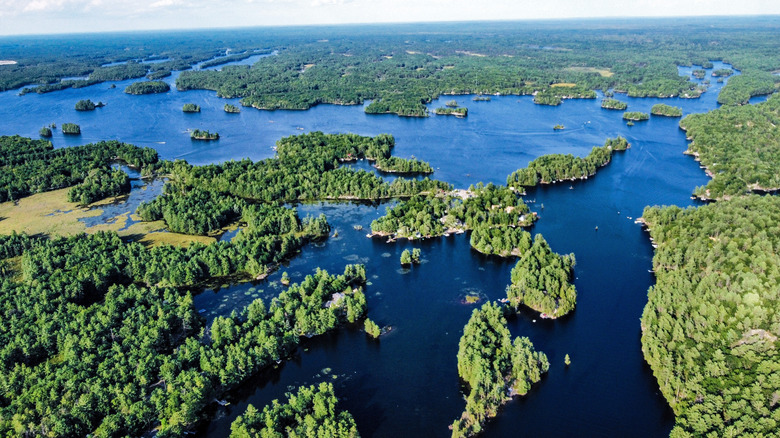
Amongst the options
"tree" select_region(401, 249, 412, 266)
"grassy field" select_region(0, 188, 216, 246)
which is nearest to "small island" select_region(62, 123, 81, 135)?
"grassy field" select_region(0, 188, 216, 246)

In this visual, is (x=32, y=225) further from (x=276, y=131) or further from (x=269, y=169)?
(x=276, y=131)

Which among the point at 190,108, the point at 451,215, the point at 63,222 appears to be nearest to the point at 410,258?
the point at 451,215

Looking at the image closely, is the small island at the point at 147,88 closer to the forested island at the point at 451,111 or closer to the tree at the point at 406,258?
the forested island at the point at 451,111

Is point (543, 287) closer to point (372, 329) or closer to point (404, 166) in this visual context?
point (372, 329)

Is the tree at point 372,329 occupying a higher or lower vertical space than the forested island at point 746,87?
lower

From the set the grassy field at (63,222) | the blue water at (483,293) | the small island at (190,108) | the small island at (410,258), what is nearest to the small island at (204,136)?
the blue water at (483,293)

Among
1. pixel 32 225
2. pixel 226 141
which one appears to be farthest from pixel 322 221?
pixel 226 141
